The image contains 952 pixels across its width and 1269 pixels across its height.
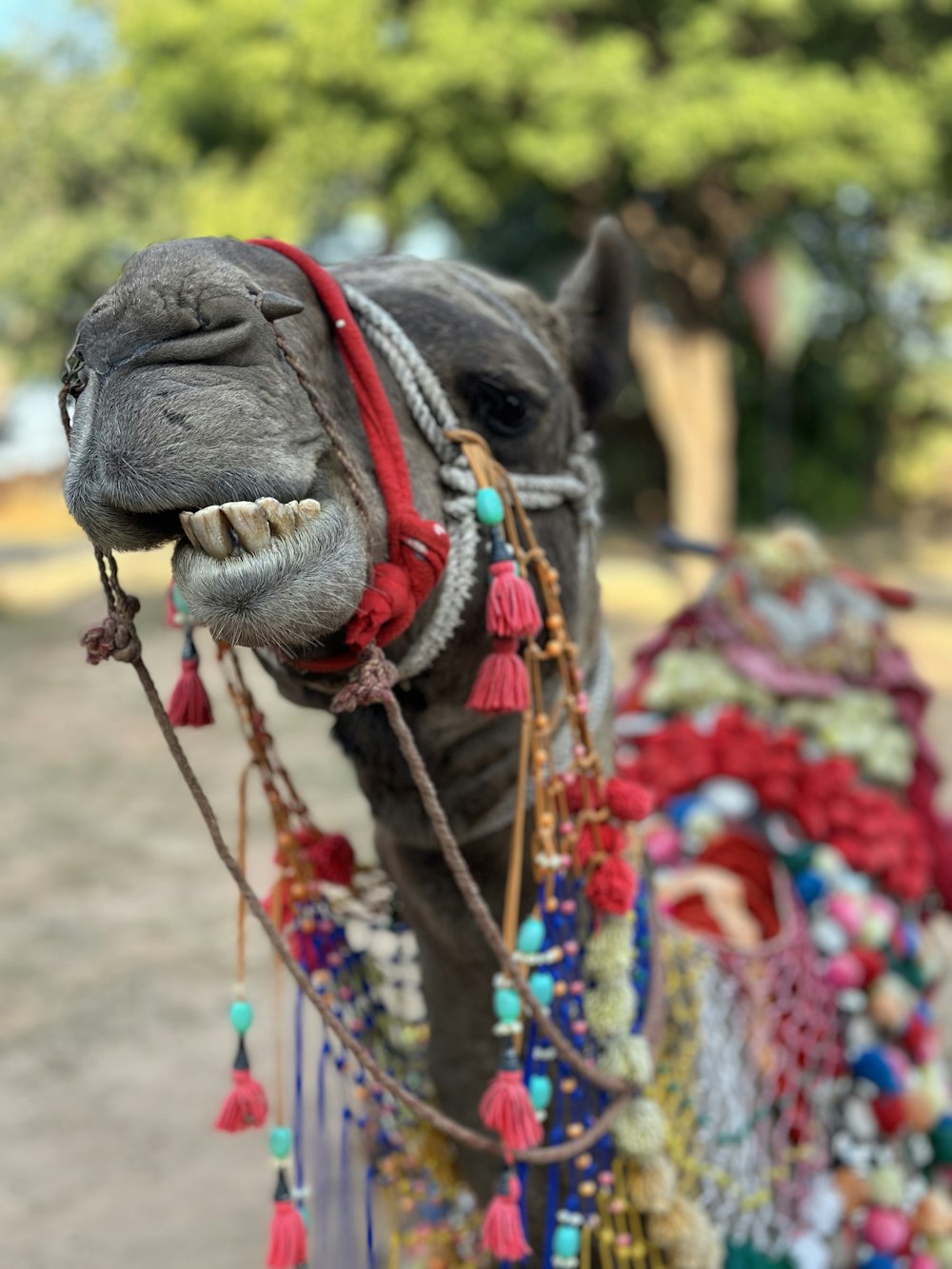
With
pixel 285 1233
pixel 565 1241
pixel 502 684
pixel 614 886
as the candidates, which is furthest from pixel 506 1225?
pixel 502 684

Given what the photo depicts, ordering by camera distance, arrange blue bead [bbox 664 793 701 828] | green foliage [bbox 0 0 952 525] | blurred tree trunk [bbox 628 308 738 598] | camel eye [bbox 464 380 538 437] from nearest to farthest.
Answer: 1. camel eye [bbox 464 380 538 437]
2. blue bead [bbox 664 793 701 828]
3. green foliage [bbox 0 0 952 525]
4. blurred tree trunk [bbox 628 308 738 598]

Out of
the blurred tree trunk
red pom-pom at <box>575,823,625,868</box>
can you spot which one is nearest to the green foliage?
the blurred tree trunk

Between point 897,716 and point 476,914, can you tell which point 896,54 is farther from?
point 476,914

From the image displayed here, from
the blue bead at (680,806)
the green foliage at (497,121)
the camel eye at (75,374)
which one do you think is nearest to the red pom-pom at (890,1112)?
the blue bead at (680,806)

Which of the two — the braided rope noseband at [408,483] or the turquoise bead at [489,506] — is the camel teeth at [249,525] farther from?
the turquoise bead at [489,506]

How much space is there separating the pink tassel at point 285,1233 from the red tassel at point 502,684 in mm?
705

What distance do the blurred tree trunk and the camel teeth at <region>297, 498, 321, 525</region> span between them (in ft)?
39.0

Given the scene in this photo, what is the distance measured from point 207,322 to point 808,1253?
1.99 metres

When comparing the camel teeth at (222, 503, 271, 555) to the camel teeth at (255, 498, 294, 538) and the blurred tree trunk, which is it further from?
the blurred tree trunk

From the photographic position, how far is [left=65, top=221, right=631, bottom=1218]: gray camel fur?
119cm

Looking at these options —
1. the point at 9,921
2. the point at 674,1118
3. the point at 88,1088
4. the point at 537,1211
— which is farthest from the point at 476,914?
the point at 9,921

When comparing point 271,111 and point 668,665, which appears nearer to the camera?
point 668,665

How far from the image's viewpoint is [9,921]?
5.67 metres

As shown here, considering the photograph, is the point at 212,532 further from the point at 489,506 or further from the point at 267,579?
the point at 489,506
